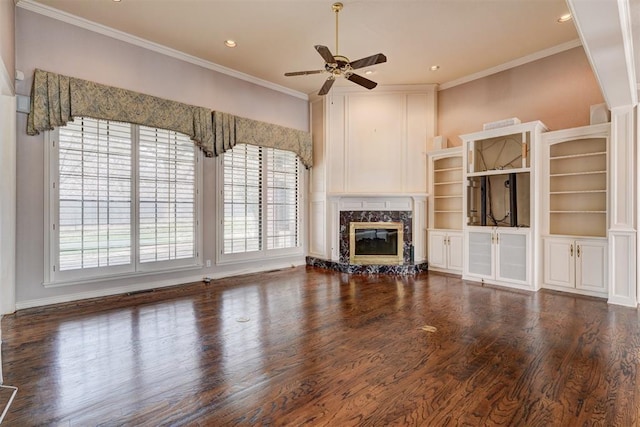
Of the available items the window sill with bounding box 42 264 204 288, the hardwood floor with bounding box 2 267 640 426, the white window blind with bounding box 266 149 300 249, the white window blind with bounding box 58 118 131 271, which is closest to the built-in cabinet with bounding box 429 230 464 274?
the hardwood floor with bounding box 2 267 640 426

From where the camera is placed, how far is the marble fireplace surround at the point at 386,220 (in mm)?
6379

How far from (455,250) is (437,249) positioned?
0.36 meters

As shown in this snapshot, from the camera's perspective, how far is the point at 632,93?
12.6ft

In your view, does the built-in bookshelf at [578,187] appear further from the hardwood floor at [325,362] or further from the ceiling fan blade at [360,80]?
the ceiling fan blade at [360,80]

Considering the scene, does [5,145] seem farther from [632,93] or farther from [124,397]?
[632,93]

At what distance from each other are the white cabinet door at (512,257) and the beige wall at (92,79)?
4.30 metres

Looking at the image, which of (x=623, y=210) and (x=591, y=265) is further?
(x=591, y=265)

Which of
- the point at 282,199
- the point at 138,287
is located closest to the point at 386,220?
the point at 282,199

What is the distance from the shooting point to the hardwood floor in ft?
6.50

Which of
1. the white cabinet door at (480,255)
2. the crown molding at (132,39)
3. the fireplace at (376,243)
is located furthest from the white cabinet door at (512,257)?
the crown molding at (132,39)

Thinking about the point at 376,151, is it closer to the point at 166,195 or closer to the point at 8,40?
the point at 166,195

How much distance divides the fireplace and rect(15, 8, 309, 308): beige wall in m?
2.05

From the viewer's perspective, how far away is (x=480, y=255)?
5512mm

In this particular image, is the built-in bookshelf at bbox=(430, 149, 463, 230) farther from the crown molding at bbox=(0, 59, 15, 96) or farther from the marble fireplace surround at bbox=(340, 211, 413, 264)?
the crown molding at bbox=(0, 59, 15, 96)
